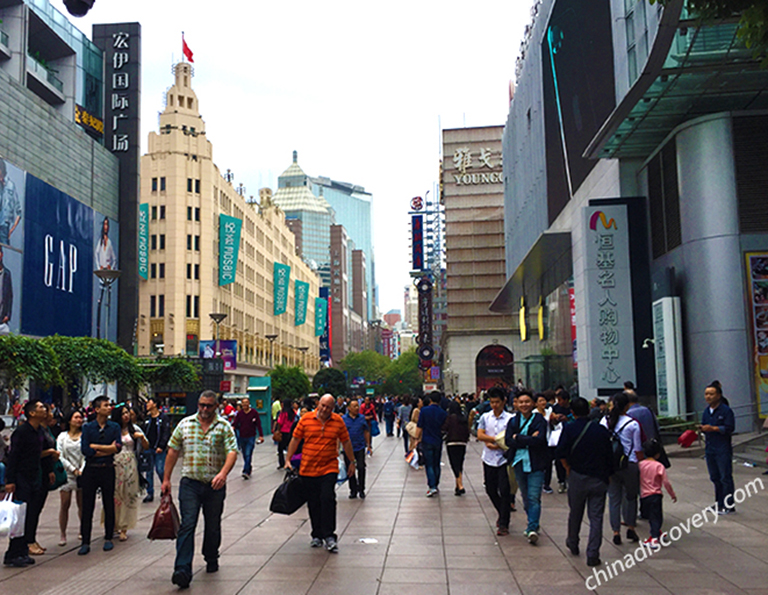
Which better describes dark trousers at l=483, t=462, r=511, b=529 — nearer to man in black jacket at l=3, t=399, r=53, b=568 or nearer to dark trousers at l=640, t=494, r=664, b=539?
dark trousers at l=640, t=494, r=664, b=539

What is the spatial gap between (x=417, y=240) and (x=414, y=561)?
84.0 m

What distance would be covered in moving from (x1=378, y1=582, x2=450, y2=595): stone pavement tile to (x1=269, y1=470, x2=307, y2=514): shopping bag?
1.89m

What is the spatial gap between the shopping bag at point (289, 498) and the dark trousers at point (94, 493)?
1.92m

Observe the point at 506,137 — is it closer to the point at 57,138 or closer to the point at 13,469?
the point at 57,138

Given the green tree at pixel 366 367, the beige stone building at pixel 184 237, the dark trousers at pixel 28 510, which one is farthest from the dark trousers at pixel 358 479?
the green tree at pixel 366 367

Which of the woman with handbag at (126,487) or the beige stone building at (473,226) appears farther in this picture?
the beige stone building at (473,226)

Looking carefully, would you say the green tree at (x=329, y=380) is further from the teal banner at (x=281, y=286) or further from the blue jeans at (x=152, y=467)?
the blue jeans at (x=152, y=467)

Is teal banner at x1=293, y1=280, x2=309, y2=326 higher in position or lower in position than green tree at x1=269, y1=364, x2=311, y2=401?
higher

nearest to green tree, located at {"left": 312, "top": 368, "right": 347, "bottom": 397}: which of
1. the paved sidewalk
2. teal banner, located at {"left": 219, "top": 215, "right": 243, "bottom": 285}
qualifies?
teal banner, located at {"left": 219, "top": 215, "right": 243, "bottom": 285}

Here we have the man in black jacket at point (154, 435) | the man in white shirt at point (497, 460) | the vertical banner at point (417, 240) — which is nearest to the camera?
the man in white shirt at point (497, 460)

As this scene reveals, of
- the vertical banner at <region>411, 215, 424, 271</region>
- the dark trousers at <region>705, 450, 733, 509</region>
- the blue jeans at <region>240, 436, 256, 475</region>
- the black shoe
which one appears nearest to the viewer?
the black shoe

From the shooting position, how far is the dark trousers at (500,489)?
32.0 feet

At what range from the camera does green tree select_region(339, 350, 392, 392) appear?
433 feet

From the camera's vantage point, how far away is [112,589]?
721 cm
